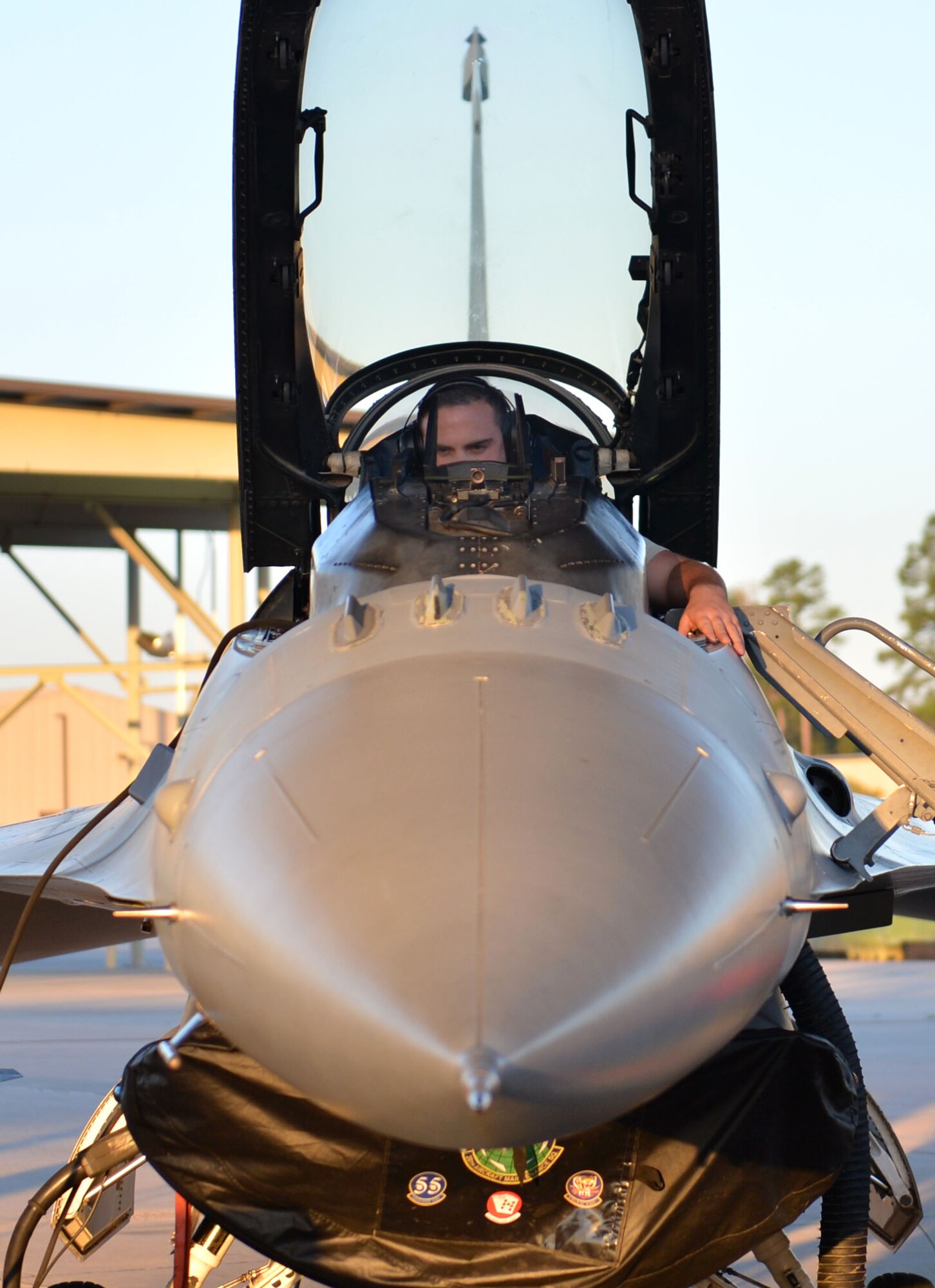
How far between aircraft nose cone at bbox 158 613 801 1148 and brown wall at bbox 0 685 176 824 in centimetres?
2547

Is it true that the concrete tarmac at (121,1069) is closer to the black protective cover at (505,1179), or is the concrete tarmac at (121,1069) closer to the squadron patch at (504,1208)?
the black protective cover at (505,1179)

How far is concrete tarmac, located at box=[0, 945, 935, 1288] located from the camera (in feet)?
17.0

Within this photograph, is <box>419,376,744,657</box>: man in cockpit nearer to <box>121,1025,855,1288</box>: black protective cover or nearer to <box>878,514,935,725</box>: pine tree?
<box>121,1025,855,1288</box>: black protective cover

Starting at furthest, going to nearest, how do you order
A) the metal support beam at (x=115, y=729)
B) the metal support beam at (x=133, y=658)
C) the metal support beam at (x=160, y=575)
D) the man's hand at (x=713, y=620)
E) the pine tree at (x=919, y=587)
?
the pine tree at (x=919, y=587), the metal support beam at (x=133, y=658), the metal support beam at (x=160, y=575), the metal support beam at (x=115, y=729), the man's hand at (x=713, y=620)

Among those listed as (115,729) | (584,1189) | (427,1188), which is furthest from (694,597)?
(115,729)

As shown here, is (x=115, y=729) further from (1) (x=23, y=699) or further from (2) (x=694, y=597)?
(2) (x=694, y=597)

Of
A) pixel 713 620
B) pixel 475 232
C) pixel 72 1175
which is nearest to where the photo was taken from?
pixel 713 620

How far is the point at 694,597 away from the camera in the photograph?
3.40 meters

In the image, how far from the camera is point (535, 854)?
178 centimetres

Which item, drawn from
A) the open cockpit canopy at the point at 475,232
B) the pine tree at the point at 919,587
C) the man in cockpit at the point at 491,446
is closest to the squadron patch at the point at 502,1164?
the man in cockpit at the point at 491,446

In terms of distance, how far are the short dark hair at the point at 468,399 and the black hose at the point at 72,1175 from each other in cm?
197

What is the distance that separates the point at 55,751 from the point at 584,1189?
26725mm

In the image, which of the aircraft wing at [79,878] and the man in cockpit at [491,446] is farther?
the man in cockpit at [491,446]

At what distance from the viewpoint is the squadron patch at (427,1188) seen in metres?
2.69
